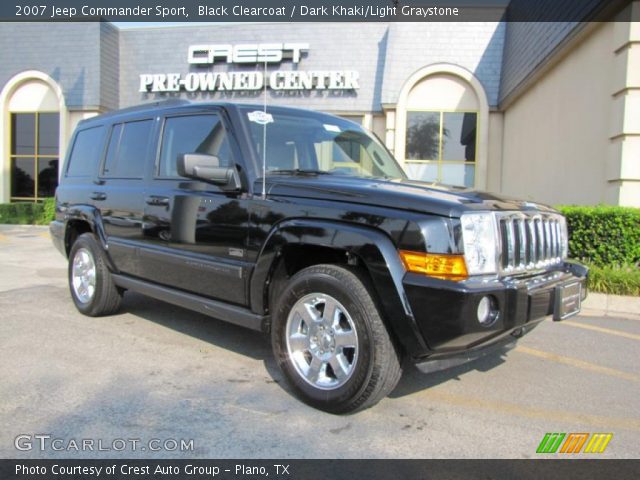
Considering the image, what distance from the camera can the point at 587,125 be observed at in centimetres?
956

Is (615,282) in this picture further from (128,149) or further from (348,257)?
(128,149)

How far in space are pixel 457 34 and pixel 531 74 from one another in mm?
4737

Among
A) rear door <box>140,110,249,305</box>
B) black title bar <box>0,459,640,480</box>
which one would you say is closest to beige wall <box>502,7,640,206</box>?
black title bar <box>0,459,640,480</box>

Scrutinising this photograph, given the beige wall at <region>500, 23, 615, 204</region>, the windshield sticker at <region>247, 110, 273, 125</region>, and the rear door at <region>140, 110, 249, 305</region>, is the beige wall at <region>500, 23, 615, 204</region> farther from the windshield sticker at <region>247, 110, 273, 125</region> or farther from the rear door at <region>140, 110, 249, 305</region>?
the rear door at <region>140, 110, 249, 305</region>

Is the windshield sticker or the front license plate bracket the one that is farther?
the windshield sticker

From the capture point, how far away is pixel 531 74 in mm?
12172

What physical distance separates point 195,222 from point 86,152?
8.16 ft

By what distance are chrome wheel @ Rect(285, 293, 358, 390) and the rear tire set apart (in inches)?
105

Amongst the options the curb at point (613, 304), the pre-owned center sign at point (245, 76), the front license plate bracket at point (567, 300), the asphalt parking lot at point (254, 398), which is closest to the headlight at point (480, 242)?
the front license plate bracket at point (567, 300)

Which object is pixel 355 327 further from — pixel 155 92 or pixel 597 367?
pixel 155 92

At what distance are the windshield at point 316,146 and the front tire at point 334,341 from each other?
1.00 m

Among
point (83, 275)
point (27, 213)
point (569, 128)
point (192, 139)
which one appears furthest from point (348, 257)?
point (27, 213)

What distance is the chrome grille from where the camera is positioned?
122 inches

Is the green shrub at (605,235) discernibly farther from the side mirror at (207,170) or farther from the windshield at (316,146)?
the side mirror at (207,170)
